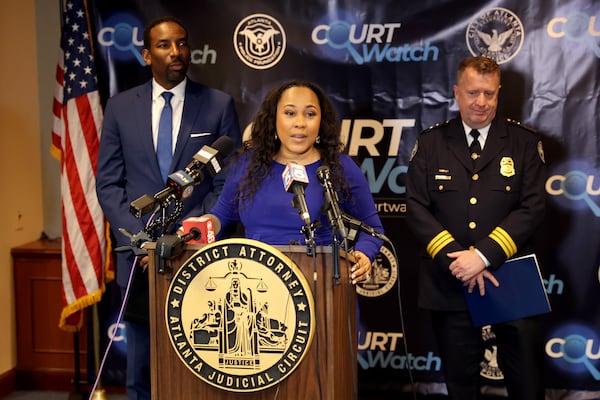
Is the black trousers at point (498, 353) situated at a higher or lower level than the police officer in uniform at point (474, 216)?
lower

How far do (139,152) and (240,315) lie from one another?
1329 millimetres

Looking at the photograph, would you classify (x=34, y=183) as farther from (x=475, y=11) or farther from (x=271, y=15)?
(x=475, y=11)

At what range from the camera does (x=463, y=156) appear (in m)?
3.37

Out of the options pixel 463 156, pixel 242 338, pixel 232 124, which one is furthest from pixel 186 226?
pixel 463 156

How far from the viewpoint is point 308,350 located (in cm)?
234

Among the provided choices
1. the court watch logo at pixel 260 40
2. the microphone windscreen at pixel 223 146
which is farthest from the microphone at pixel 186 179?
the court watch logo at pixel 260 40

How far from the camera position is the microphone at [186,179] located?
225cm

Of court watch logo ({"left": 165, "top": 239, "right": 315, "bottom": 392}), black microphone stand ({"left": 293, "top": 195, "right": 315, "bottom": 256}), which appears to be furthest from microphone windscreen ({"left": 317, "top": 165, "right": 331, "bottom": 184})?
court watch logo ({"left": 165, "top": 239, "right": 315, "bottom": 392})

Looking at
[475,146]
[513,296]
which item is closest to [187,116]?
[475,146]

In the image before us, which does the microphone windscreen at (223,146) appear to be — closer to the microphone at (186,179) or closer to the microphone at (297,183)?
the microphone at (186,179)

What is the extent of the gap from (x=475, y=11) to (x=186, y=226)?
2.20 meters

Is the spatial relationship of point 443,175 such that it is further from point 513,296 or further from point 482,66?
point 513,296

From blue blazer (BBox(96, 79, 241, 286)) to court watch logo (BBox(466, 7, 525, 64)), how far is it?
1413 mm

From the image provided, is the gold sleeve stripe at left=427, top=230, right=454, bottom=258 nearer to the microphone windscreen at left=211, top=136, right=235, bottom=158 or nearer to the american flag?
the microphone windscreen at left=211, top=136, right=235, bottom=158
